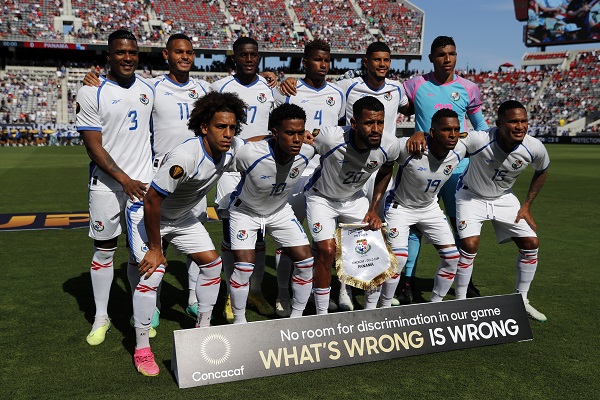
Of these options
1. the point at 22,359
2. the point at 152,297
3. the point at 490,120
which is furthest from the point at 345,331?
the point at 490,120

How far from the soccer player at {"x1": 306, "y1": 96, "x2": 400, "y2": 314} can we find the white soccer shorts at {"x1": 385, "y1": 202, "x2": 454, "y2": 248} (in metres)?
0.28

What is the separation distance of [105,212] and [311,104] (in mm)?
2371

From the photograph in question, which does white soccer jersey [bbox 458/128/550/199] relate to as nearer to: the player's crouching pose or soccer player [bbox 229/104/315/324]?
soccer player [bbox 229/104/315/324]

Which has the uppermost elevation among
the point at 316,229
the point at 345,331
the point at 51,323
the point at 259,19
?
the point at 259,19

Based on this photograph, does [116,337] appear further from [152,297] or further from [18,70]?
[18,70]

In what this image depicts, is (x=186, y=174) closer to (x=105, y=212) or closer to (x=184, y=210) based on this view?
(x=184, y=210)

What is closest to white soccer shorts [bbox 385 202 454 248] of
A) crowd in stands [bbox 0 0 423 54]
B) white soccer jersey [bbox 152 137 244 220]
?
white soccer jersey [bbox 152 137 244 220]

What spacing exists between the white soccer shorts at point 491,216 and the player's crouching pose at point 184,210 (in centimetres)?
243

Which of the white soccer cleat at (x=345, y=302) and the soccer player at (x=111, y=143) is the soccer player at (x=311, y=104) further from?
the soccer player at (x=111, y=143)

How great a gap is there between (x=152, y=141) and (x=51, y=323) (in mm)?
1904

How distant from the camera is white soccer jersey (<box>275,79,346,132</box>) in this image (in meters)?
5.89

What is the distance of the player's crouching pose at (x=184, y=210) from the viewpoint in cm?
405

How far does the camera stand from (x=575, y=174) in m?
19.4

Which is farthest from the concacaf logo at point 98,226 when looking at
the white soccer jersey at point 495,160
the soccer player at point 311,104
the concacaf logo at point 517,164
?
the concacaf logo at point 517,164
